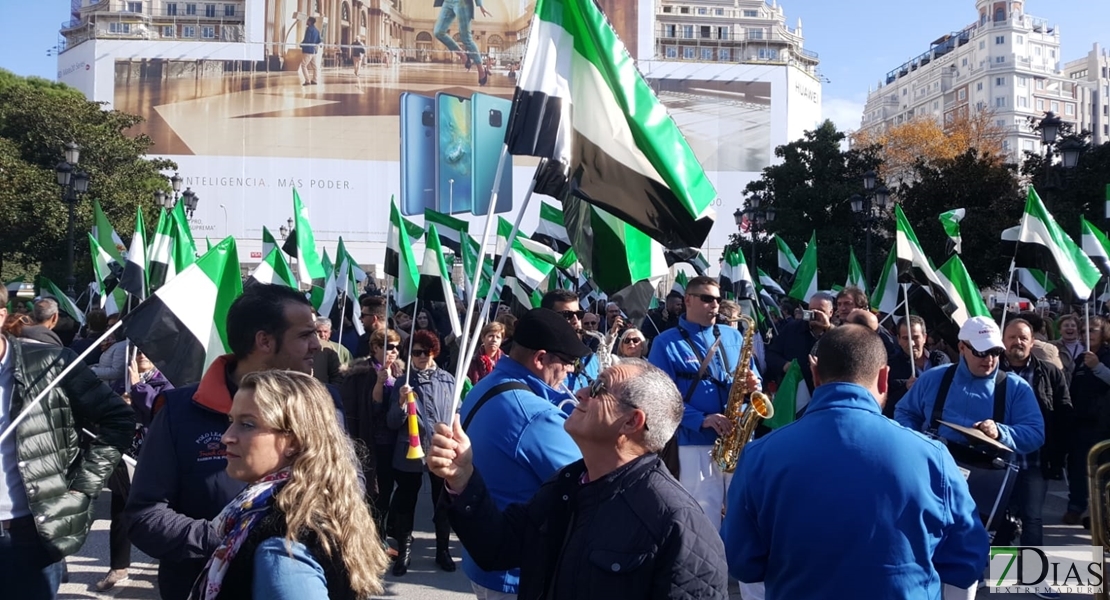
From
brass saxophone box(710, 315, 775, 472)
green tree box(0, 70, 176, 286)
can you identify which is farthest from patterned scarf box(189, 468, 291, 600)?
green tree box(0, 70, 176, 286)

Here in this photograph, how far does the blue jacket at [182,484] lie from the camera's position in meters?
2.88

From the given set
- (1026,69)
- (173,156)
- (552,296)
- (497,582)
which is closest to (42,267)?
(173,156)

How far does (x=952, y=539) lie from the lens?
2.89 m

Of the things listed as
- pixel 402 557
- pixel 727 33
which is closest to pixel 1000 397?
pixel 402 557

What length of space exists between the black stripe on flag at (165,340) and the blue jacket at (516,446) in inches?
67.8

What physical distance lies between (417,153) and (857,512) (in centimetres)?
6341

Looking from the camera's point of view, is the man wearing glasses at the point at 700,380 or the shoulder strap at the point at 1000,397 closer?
the shoulder strap at the point at 1000,397

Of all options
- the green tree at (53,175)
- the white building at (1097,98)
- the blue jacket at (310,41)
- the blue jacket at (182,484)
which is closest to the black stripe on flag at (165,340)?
the blue jacket at (182,484)

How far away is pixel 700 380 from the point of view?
5.81 metres

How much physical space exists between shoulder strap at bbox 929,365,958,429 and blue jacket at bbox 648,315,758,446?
1067mm

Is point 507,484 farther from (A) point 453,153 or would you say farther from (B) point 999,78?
(B) point 999,78

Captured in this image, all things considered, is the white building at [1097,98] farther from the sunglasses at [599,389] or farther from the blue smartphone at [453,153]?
the sunglasses at [599,389]

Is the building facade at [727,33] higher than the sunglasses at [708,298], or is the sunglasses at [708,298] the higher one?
the building facade at [727,33]

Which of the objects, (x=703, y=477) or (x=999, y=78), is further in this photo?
(x=999, y=78)
